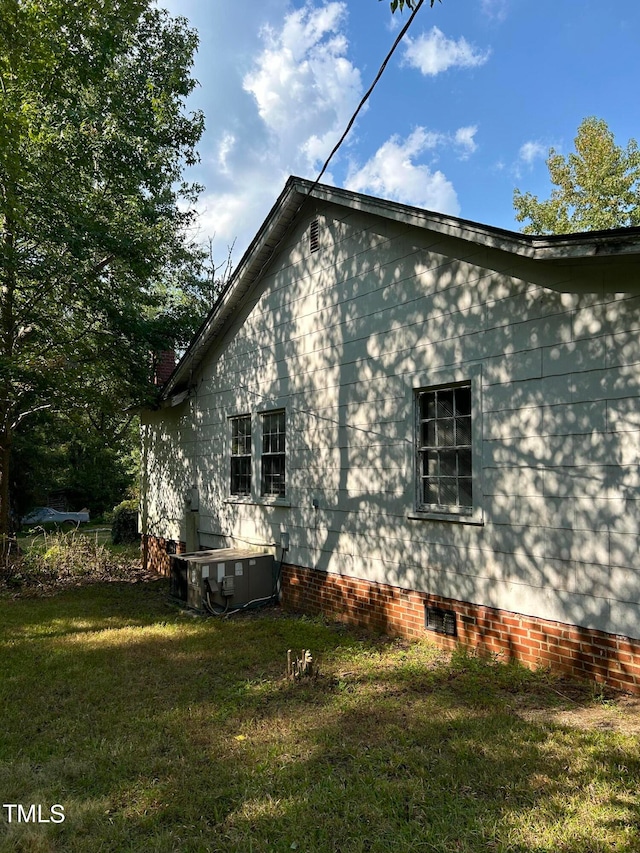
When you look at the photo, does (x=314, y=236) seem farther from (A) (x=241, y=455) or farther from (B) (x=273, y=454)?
(A) (x=241, y=455)

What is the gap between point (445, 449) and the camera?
6.68 metres

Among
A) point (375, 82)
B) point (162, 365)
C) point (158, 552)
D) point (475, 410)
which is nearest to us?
point (375, 82)

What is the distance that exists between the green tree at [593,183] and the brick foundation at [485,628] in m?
26.0

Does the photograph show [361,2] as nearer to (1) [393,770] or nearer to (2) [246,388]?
(2) [246,388]

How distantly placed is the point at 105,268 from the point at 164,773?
11.9m

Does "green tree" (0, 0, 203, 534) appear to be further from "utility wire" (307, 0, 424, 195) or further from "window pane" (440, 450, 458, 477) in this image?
"window pane" (440, 450, 458, 477)

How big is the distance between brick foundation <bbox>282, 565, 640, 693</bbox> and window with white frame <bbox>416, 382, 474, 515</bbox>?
1195 millimetres

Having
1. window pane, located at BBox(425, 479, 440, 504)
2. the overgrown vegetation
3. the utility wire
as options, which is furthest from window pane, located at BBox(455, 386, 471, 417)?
the overgrown vegetation

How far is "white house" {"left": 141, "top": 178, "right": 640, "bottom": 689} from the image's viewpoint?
512 centimetres

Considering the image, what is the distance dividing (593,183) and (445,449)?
26828 mm

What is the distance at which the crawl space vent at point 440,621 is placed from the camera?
6480mm

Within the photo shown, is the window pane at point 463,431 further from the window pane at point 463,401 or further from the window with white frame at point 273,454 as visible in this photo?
the window with white frame at point 273,454

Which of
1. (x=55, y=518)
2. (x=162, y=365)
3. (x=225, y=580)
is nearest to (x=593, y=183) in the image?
(x=162, y=365)

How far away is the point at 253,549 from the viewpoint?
1036 centimetres
